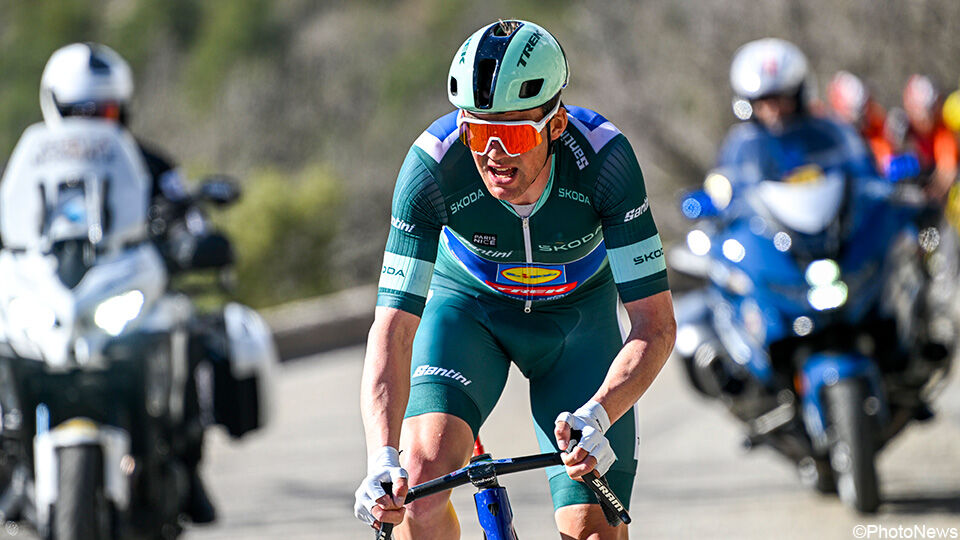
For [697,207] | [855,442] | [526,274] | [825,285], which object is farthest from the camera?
[697,207]

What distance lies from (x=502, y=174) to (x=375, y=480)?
0.96 metres

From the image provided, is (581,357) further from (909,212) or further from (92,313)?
(909,212)

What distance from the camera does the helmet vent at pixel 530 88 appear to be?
13.9 ft

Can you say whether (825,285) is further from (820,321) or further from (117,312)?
(117,312)

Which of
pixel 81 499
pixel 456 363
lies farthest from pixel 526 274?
pixel 81 499

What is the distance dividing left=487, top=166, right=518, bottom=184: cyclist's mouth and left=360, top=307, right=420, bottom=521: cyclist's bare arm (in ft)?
1.51

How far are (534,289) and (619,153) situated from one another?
0.57 metres

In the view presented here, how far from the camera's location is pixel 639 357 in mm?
4215

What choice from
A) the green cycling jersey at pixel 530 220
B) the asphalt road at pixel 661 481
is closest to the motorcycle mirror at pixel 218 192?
the asphalt road at pixel 661 481

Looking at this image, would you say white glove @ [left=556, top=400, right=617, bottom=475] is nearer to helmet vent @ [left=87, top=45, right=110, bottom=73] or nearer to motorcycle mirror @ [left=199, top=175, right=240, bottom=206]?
motorcycle mirror @ [left=199, top=175, right=240, bottom=206]

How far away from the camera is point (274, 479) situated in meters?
9.93

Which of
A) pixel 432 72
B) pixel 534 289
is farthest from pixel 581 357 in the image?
pixel 432 72

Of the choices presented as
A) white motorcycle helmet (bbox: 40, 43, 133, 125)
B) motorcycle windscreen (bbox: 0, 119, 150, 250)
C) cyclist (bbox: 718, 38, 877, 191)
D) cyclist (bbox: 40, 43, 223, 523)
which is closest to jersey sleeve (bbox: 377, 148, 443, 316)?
motorcycle windscreen (bbox: 0, 119, 150, 250)

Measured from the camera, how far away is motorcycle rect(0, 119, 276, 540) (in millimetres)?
6473
